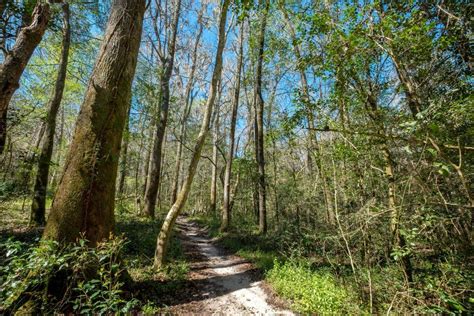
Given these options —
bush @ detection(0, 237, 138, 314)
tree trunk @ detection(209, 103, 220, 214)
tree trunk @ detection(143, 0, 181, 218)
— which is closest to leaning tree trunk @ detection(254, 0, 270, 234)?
tree trunk @ detection(143, 0, 181, 218)

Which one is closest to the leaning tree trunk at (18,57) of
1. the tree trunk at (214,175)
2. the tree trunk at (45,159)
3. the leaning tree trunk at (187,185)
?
the leaning tree trunk at (187,185)

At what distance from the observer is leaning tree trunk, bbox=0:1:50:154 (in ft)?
10.9

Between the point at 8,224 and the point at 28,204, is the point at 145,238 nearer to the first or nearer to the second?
the point at 8,224

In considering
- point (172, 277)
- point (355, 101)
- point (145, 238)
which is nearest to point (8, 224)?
point (145, 238)

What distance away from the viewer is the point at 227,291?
539 centimetres

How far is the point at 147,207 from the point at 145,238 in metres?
4.26

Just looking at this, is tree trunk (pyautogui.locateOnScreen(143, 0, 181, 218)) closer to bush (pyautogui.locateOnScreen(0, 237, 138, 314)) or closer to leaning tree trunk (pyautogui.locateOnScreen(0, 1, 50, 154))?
leaning tree trunk (pyautogui.locateOnScreen(0, 1, 50, 154))

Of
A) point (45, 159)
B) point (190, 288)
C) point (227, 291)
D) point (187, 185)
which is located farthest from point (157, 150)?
point (227, 291)

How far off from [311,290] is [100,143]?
4.97 metres

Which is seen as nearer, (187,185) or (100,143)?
(100,143)

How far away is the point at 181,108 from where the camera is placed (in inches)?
840

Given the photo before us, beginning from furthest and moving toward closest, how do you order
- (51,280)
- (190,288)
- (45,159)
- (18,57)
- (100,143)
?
(45,159), (190,288), (100,143), (18,57), (51,280)

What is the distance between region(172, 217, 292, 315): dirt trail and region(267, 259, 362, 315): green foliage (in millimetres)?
332

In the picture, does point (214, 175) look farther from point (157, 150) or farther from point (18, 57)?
point (18, 57)
